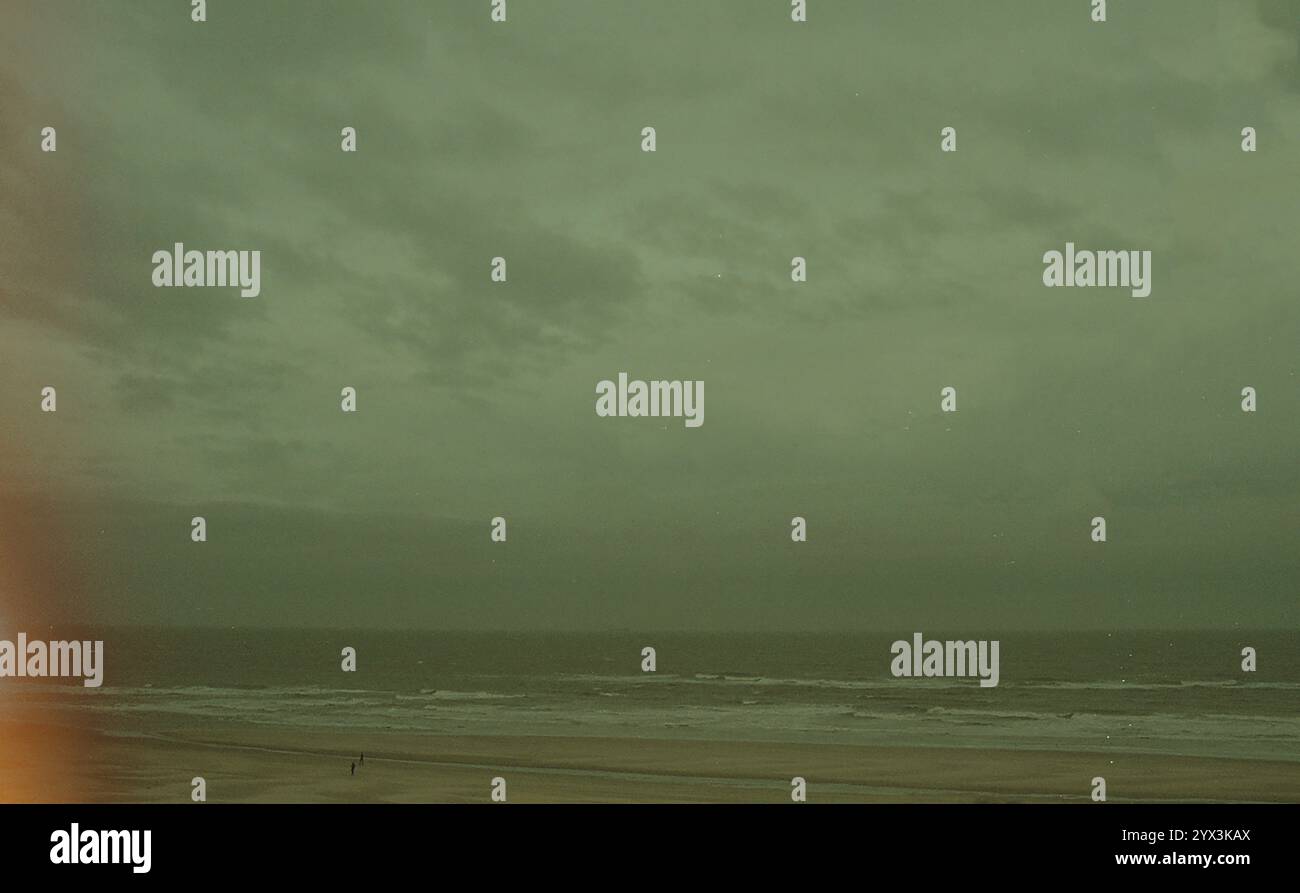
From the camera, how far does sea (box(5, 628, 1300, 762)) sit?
12047mm

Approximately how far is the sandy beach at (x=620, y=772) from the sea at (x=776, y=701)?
0.62 metres

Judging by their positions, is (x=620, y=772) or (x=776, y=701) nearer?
(x=620, y=772)

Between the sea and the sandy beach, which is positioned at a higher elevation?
the sea

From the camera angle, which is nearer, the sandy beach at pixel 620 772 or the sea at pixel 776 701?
the sandy beach at pixel 620 772

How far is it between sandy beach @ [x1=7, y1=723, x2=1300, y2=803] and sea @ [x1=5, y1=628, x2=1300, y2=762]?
62 centimetres

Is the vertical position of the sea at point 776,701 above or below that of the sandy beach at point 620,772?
above

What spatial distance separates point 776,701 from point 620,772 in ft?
21.1

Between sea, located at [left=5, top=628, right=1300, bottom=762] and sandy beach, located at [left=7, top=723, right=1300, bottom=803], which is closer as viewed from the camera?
sandy beach, located at [left=7, top=723, right=1300, bottom=803]

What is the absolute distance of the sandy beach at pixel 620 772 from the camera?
8.96 m

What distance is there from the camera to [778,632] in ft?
123

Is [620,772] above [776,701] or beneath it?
beneath

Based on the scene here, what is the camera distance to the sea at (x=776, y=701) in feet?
39.5

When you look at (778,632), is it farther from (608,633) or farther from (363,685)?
(363,685)

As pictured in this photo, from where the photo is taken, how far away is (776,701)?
51.8 ft
